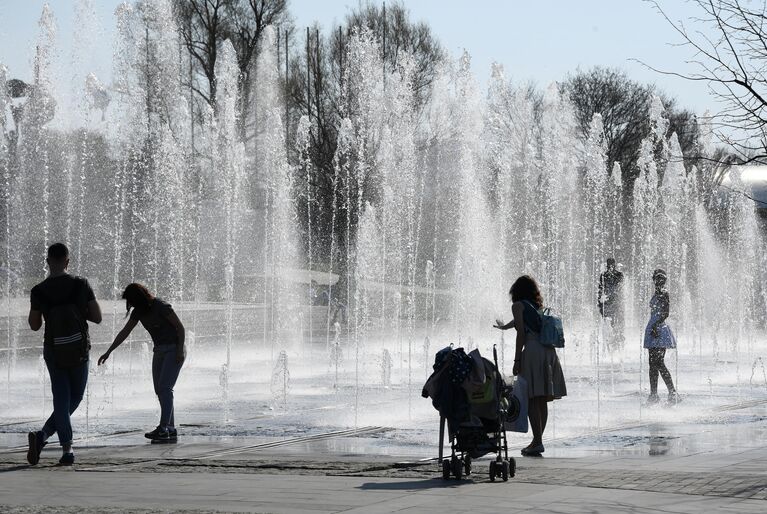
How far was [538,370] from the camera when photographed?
1026 cm

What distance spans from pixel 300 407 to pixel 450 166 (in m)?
32.2

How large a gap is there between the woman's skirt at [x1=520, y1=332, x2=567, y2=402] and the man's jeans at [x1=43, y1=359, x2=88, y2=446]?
3.34 meters

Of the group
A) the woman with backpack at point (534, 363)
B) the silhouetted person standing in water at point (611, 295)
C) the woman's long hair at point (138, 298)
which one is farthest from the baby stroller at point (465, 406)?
the silhouetted person standing in water at point (611, 295)

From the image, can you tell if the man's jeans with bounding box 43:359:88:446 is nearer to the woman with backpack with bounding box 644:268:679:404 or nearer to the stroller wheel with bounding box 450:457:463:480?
the stroller wheel with bounding box 450:457:463:480

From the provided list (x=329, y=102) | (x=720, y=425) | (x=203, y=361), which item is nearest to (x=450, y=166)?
(x=329, y=102)

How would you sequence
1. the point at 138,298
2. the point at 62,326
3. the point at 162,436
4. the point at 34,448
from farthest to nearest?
the point at 138,298, the point at 162,436, the point at 62,326, the point at 34,448

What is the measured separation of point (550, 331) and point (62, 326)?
12.0 feet

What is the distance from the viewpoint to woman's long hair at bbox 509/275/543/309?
33.9 feet

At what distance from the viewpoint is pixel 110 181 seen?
4781cm

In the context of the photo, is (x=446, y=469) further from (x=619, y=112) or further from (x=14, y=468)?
(x=619, y=112)

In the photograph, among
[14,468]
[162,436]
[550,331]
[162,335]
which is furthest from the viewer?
[162,335]

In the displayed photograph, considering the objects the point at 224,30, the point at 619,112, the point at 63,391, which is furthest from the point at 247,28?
the point at 63,391

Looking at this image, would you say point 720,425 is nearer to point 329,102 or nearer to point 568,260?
point 329,102

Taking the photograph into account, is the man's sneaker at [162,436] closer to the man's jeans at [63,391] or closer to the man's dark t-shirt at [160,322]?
the man's dark t-shirt at [160,322]
